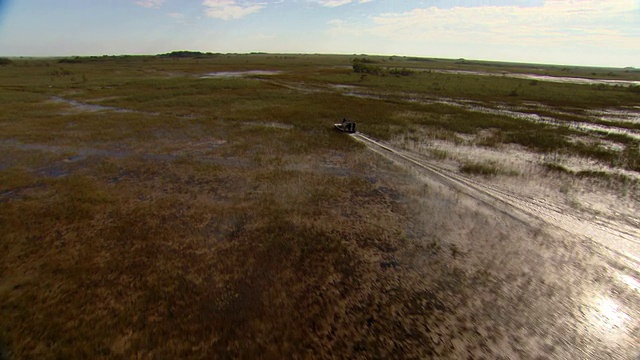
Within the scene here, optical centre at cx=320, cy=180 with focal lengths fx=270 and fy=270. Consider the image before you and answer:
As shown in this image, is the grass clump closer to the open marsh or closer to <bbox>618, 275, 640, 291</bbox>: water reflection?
the open marsh

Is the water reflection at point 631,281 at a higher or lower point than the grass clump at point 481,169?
lower

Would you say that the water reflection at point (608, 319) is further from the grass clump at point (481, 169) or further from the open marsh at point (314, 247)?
the grass clump at point (481, 169)

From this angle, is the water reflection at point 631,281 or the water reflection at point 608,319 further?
the water reflection at point 631,281

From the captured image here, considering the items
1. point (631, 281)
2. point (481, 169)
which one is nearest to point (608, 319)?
point (631, 281)

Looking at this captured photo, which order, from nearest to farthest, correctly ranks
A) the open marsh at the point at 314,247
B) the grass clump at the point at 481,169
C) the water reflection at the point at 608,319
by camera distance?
the open marsh at the point at 314,247 → the water reflection at the point at 608,319 → the grass clump at the point at 481,169

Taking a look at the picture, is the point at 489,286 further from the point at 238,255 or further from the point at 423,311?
the point at 238,255

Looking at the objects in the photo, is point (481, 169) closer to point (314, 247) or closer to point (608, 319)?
point (608, 319)

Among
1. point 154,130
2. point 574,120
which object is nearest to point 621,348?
point 154,130

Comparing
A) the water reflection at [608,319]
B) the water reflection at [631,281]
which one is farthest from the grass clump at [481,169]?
the water reflection at [608,319]
